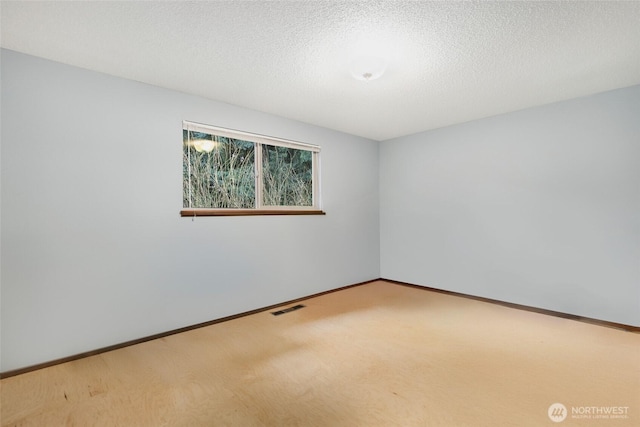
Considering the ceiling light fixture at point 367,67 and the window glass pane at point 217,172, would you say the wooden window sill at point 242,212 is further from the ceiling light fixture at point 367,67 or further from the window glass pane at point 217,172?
the ceiling light fixture at point 367,67

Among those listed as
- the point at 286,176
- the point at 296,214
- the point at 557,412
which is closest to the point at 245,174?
the point at 286,176

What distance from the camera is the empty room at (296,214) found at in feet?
5.81

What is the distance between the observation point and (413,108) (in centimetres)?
341

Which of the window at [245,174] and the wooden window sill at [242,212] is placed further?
the window at [245,174]

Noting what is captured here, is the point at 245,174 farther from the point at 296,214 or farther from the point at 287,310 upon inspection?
the point at 287,310

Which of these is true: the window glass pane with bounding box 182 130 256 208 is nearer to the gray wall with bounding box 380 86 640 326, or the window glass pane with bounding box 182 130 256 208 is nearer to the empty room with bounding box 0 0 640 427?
the empty room with bounding box 0 0 640 427

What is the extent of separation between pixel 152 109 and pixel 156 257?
1.39m

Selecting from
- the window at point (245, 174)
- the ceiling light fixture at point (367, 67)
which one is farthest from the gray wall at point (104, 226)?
the ceiling light fixture at point (367, 67)

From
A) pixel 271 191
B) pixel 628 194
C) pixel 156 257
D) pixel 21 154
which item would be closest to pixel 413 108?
pixel 271 191

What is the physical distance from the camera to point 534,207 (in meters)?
3.37

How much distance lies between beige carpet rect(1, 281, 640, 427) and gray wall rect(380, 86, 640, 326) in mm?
482

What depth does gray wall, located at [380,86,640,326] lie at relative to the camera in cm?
285

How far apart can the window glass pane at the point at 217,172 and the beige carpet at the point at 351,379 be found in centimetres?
135

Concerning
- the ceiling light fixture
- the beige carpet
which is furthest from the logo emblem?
the ceiling light fixture
